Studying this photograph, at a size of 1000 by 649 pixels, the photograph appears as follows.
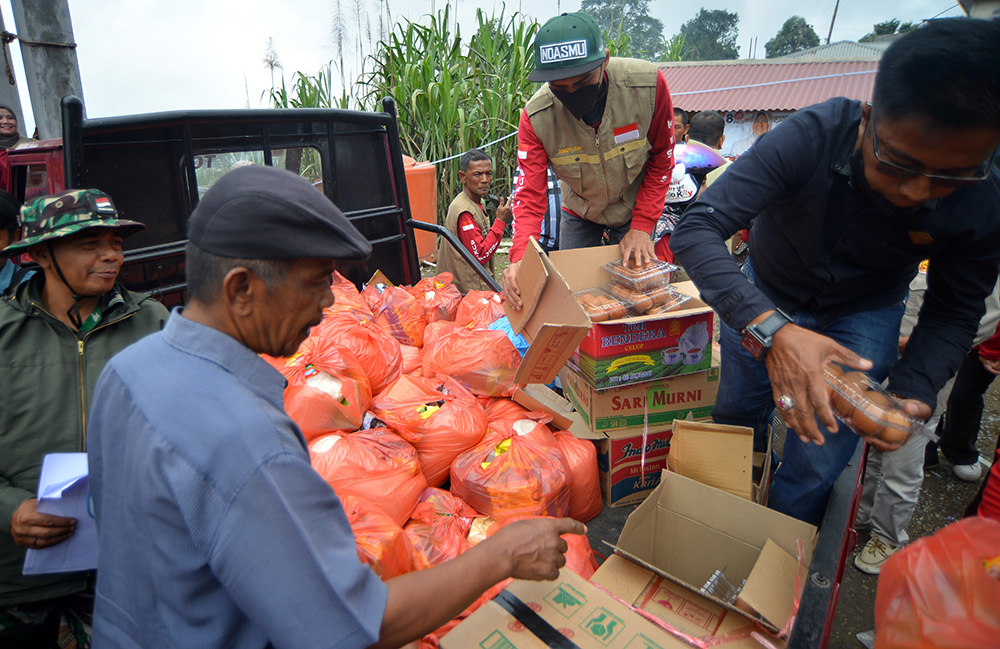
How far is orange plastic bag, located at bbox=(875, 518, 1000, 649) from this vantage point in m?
0.82

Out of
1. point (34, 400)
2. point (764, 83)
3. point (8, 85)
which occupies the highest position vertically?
point (764, 83)

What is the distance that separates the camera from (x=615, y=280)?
274 centimetres

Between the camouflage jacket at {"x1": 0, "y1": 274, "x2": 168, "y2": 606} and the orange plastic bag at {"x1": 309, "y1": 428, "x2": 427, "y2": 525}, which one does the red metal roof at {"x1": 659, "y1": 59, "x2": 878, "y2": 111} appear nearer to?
the orange plastic bag at {"x1": 309, "y1": 428, "x2": 427, "y2": 525}

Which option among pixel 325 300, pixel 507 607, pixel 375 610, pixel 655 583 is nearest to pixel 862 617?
pixel 655 583

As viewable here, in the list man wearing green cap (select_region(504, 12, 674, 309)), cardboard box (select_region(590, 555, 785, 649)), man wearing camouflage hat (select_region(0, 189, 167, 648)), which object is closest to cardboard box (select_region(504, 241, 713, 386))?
man wearing green cap (select_region(504, 12, 674, 309))

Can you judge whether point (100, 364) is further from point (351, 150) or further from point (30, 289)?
point (351, 150)

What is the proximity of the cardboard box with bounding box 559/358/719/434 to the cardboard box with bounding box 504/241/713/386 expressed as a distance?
3.8 inches

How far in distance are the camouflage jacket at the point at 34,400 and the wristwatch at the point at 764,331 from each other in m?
1.98

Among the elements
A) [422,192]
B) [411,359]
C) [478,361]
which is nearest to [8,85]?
[422,192]

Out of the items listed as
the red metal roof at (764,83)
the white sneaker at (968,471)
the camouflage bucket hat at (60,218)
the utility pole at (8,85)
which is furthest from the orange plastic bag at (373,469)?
the red metal roof at (764,83)

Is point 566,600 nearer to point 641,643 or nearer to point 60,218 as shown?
point 641,643

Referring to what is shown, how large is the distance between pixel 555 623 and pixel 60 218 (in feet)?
6.31

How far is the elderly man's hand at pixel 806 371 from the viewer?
50.6 inches

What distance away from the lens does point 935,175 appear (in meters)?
1.28
